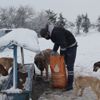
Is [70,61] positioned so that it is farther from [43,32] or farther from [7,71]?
[7,71]

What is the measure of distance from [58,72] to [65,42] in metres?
0.93

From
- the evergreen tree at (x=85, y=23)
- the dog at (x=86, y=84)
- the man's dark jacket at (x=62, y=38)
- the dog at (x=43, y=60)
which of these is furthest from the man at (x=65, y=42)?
the evergreen tree at (x=85, y=23)

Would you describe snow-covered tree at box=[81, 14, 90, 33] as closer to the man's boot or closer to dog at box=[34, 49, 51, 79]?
dog at box=[34, 49, 51, 79]

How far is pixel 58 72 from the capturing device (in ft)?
32.7

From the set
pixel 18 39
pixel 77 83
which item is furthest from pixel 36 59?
pixel 18 39

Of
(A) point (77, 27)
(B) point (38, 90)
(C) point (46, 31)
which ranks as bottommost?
(B) point (38, 90)

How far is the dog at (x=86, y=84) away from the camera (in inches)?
325

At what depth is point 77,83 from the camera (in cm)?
904

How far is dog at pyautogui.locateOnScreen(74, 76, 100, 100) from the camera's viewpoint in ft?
→ 27.1

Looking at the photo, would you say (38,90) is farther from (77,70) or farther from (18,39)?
(77,70)

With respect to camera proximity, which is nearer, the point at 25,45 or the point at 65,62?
the point at 25,45

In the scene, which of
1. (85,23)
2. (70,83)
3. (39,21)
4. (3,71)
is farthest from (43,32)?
(39,21)

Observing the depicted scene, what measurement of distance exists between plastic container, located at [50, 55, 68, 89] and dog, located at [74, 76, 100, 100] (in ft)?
2.61

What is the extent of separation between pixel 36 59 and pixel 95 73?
77.3 inches
